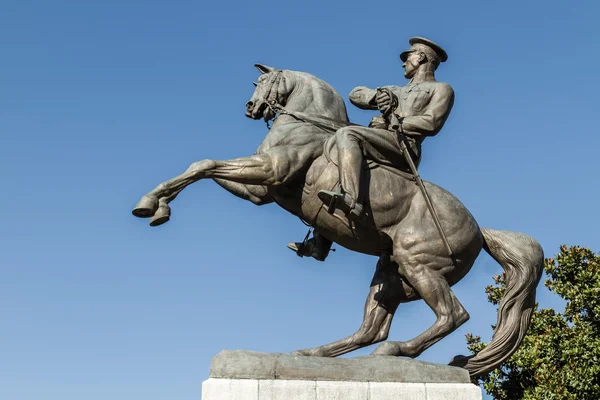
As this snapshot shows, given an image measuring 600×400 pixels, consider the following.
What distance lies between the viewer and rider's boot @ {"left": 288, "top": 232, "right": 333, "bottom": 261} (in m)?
8.84

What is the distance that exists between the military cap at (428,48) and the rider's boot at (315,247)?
2.36 meters

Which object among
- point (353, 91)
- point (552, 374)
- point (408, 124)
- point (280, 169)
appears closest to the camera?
point (280, 169)

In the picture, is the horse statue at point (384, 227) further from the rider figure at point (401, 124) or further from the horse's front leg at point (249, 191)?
the rider figure at point (401, 124)

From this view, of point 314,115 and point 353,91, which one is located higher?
point 353,91

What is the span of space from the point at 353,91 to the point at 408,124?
3.32ft

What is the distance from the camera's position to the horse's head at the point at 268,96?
8.94 meters

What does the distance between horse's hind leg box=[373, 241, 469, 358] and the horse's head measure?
1.98 m

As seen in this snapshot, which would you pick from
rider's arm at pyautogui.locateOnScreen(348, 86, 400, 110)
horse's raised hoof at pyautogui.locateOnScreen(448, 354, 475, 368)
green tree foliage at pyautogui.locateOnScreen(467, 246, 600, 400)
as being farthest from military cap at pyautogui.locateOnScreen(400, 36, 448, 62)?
green tree foliage at pyautogui.locateOnScreen(467, 246, 600, 400)

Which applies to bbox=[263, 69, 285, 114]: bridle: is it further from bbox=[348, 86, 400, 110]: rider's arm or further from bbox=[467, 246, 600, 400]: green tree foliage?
bbox=[467, 246, 600, 400]: green tree foliage

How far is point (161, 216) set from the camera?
25.9 feet

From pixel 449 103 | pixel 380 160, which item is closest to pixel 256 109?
pixel 380 160

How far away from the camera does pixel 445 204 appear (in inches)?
333

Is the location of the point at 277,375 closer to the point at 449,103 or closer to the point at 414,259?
the point at 414,259

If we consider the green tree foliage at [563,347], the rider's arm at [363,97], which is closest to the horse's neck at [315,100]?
the rider's arm at [363,97]
